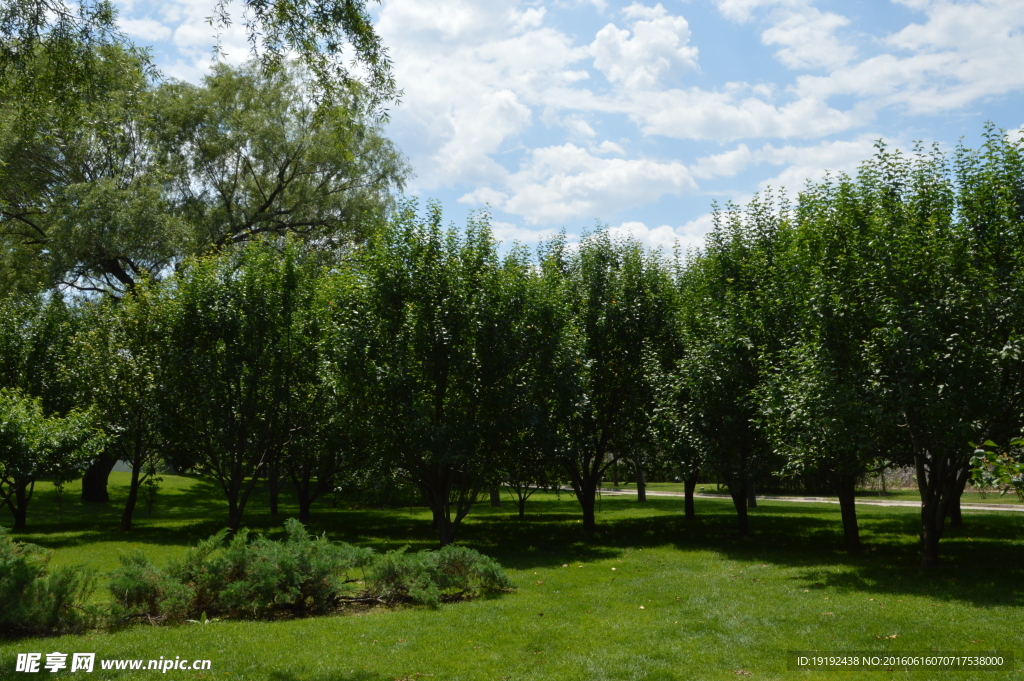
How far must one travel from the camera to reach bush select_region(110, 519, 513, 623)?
10.3 meters

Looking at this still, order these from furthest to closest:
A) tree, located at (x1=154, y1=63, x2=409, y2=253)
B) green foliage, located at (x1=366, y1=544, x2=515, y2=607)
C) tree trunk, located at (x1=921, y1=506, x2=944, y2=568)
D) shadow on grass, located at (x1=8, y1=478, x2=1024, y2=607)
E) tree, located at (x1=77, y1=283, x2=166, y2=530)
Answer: tree, located at (x1=154, y1=63, x2=409, y2=253)
tree, located at (x1=77, y1=283, x2=166, y2=530)
tree trunk, located at (x1=921, y1=506, x2=944, y2=568)
shadow on grass, located at (x1=8, y1=478, x2=1024, y2=607)
green foliage, located at (x1=366, y1=544, x2=515, y2=607)

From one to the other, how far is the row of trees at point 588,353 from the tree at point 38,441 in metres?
1.11

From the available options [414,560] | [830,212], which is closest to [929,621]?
[414,560]

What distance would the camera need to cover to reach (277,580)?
1067 cm

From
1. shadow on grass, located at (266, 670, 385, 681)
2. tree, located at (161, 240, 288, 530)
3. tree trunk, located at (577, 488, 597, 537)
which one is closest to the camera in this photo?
shadow on grass, located at (266, 670, 385, 681)

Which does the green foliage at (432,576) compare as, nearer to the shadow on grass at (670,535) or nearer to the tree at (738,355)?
the shadow on grass at (670,535)

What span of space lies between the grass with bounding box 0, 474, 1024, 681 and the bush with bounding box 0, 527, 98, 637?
0.36 meters

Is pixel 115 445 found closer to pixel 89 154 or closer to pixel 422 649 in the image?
pixel 89 154

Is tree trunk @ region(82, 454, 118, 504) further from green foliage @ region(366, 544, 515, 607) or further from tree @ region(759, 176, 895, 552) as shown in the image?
tree @ region(759, 176, 895, 552)

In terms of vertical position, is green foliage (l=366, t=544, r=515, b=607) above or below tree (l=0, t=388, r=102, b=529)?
below

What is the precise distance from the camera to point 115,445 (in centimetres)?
2470

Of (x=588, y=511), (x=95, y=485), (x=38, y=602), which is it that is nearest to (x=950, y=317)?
(x=588, y=511)

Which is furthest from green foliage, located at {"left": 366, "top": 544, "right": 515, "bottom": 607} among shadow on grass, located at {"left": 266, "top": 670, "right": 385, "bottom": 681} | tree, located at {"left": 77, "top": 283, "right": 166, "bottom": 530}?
tree, located at {"left": 77, "top": 283, "right": 166, "bottom": 530}

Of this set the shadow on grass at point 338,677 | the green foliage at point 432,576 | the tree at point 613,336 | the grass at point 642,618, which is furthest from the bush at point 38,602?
the tree at point 613,336
